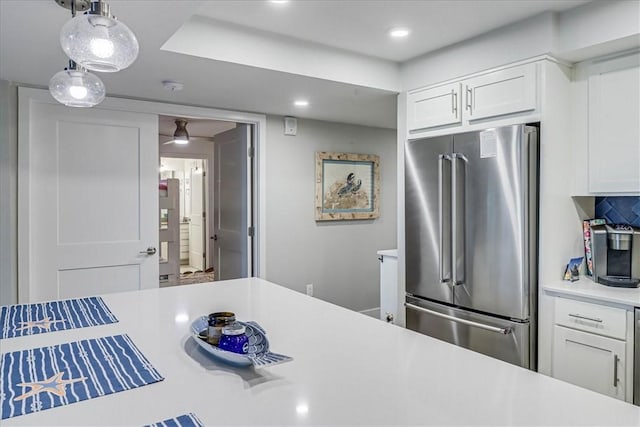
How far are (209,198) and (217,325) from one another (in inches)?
247

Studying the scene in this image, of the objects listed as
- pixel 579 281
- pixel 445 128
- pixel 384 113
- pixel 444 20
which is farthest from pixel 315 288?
pixel 444 20

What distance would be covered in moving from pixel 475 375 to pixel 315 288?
10.3 ft

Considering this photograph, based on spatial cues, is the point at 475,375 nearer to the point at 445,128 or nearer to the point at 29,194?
the point at 445,128

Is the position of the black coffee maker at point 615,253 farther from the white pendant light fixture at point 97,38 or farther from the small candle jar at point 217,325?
the white pendant light fixture at point 97,38

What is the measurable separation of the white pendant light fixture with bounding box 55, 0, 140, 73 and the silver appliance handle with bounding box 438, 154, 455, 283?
198 centimetres

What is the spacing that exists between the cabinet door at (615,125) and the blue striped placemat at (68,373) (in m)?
2.46

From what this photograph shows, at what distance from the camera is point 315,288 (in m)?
4.18

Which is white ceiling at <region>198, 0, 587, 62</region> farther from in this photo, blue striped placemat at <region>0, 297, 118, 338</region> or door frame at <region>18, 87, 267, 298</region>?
blue striped placemat at <region>0, 297, 118, 338</region>

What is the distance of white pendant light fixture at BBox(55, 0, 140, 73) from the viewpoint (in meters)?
1.04

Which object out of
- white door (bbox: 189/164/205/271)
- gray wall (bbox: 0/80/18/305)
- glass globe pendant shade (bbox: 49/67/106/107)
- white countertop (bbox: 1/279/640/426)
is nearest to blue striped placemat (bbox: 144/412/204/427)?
white countertop (bbox: 1/279/640/426)

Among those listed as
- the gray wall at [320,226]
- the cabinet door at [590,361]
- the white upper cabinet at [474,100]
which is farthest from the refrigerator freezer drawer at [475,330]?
the gray wall at [320,226]

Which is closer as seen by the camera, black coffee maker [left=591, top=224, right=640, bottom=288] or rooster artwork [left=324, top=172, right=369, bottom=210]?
black coffee maker [left=591, top=224, right=640, bottom=288]

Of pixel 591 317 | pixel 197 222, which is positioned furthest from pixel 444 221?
pixel 197 222

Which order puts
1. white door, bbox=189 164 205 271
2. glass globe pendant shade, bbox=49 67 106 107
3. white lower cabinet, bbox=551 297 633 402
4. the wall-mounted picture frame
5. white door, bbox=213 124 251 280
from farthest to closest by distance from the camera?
white door, bbox=189 164 205 271 < the wall-mounted picture frame < white door, bbox=213 124 251 280 < white lower cabinet, bbox=551 297 633 402 < glass globe pendant shade, bbox=49 67 106 107
